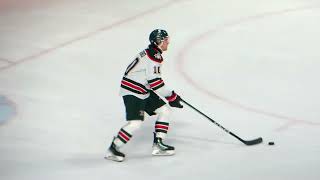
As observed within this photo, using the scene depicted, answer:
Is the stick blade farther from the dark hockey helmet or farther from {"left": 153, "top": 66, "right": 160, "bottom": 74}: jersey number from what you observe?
the dark hockey helmet

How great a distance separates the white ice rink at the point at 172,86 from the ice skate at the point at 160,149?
0.06 metres

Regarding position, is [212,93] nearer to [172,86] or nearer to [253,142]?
[172,86]

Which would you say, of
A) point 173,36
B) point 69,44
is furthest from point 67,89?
point 173,36

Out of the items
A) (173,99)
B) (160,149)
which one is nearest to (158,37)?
(173,99)

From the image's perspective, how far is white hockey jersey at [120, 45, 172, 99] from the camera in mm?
6070

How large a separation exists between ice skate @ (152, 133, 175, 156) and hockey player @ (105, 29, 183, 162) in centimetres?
2

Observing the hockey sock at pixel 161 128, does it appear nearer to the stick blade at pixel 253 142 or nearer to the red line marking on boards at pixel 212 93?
the stick blade at pixel 253 142

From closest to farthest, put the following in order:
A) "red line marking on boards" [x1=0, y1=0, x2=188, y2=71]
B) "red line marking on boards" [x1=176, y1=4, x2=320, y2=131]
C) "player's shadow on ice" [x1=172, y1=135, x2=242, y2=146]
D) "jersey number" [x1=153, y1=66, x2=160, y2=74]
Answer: "jersey number" [x1=153, y1=66, x2=160, y2=74], "player's shadow on ice" [x1=172, y1=135, x2=242, y2=146], "red line marking on boards" [x1=176, y1=4, x2=320, y2=131], "red line marking on boards" [x1=0, y1=0, x2=188, y2=71]

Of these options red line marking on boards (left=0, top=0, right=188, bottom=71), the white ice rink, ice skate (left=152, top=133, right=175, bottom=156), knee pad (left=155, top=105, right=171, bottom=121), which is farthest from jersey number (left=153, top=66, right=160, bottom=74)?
red line marking on boards (left=0, top=0, right=188, bottom=71)

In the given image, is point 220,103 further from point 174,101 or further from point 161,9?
point 161,9

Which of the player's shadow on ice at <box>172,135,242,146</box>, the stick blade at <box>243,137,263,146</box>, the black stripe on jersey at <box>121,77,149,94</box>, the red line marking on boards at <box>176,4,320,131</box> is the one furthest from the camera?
the red line marking on boards at <box>176,4,320,131</box>

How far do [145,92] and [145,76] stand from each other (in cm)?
15

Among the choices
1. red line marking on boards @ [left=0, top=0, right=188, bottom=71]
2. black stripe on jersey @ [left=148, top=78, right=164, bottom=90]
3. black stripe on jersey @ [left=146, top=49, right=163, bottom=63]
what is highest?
red line marking on boards @ [left=0, top=0, right=188, bottom=71]

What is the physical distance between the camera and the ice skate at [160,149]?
6340mm
